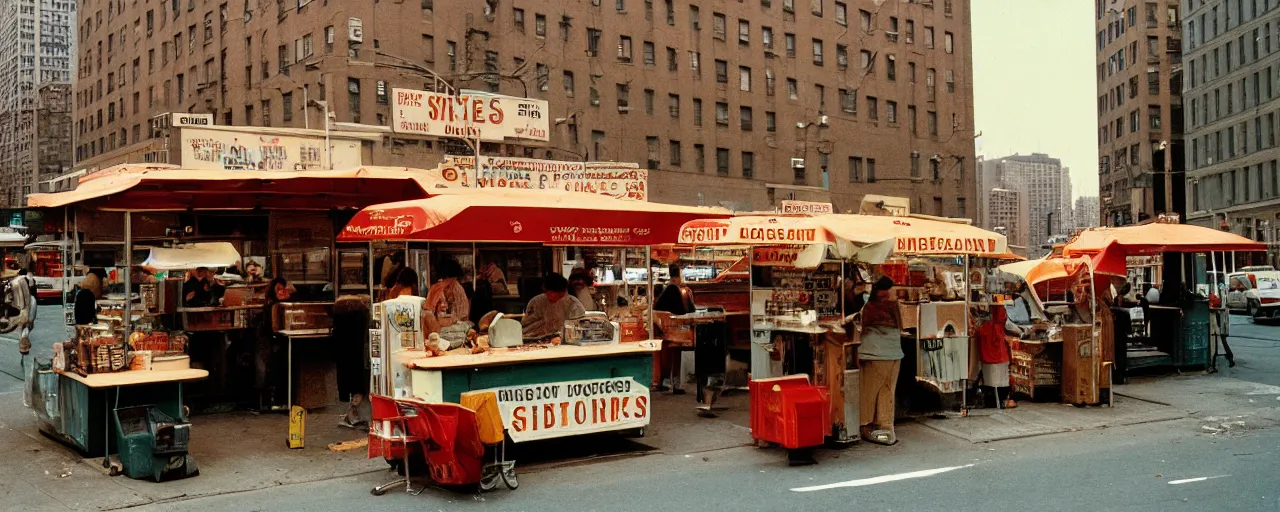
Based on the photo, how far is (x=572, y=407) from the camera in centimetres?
1006

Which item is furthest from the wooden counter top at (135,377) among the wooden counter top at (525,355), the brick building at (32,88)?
the brick building at (32,88)

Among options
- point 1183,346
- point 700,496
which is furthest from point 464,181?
point 1183,346

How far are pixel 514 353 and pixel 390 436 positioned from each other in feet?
5.14

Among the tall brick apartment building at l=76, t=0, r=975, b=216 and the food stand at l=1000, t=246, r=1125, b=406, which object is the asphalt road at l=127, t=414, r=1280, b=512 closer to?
the food stand at l=1000, t=246, r=1125, b=406

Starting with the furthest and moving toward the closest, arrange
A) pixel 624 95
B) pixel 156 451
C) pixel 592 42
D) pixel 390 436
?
1. pixel 624 95
2. pixel 592 42
3. pixel 156 451
4. pixel 390 436

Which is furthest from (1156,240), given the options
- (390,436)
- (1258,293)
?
(1258,293)

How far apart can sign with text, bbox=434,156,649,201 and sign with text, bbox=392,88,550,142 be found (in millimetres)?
680

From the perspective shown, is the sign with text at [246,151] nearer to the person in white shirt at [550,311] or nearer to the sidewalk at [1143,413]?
the person in white shirt at [550,311]

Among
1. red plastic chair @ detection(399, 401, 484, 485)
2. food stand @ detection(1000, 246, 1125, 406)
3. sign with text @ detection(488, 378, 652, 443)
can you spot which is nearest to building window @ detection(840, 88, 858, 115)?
food stand @ detection(1000, 246, 1125, 406)

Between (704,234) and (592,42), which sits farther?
(592,42)

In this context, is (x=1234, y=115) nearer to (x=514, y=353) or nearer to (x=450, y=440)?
(x=514, y=353)

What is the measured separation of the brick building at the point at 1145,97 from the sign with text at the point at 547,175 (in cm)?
7592

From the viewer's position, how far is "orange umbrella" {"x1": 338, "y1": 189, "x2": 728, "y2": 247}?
10.1 metres

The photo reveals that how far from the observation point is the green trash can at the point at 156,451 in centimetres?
905
